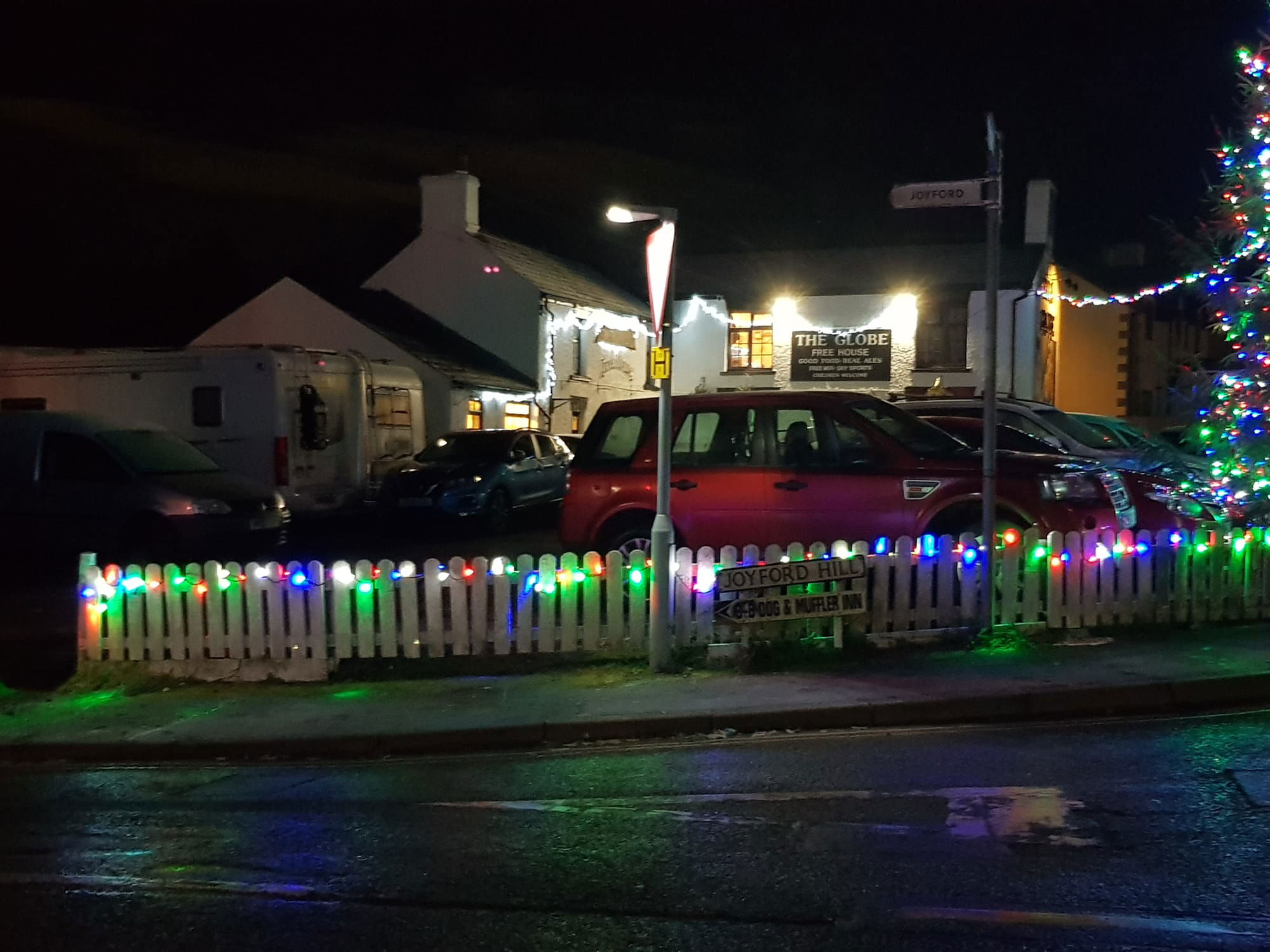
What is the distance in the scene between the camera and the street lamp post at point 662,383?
8586 millimetres

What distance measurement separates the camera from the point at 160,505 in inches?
512

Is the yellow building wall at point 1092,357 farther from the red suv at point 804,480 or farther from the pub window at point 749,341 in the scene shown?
the red suv at point 804,480

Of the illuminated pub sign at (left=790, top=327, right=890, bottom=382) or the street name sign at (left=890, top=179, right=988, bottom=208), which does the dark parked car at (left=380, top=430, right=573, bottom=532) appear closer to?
the street name sign at (left=890, top=179, right=988, bottom=208)

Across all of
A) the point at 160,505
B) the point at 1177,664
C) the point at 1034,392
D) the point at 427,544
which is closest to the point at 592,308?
the point at 1034,392

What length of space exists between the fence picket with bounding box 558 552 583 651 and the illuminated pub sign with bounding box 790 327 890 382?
70.5ft

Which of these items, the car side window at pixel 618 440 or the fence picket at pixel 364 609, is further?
the car side window at pixel 618 440

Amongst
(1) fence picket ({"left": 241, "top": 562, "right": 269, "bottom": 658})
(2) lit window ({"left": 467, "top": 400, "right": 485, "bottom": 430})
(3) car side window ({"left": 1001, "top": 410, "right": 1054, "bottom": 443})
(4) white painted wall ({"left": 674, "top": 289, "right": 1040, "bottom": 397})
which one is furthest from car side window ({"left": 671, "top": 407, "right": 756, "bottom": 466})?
(4) white painted wall ({"left": 674, "top": 289, "right": 1040, "bottom": 397})

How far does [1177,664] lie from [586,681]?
4.13 m

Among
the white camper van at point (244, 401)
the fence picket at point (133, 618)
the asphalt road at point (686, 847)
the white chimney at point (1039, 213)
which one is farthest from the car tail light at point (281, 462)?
the white chimney at point (1039, 213)

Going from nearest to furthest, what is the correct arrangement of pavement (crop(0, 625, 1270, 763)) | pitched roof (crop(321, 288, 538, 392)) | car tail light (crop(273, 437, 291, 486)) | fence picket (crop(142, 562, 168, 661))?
pavement (crop(0, 625, 1270, 763)) < fence picket (crop(142, 562, 168, 661)) < car tail light (crop(273, 437, 291, 486)) < pitched roof (crop(321, 288, 538, 392))

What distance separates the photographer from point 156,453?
14.1 m

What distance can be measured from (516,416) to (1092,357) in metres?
17.0

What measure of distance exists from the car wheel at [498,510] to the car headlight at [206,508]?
4827mm

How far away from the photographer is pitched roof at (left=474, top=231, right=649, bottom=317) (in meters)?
29.3
